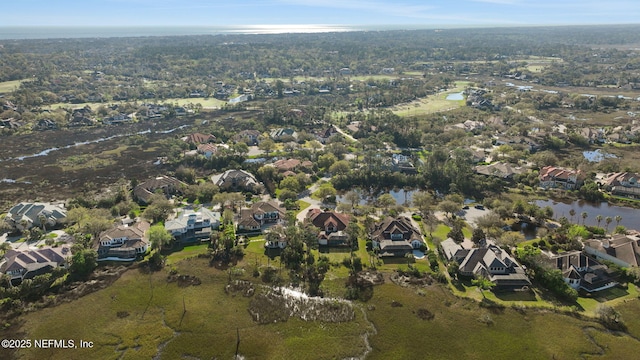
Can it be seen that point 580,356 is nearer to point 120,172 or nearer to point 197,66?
point 120,172

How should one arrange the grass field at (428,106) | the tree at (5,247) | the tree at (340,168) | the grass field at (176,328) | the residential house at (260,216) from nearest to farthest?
the grass field at (176,328) < the tree at (5,247) < the residential house at (260,216) < the tree at (340,168) < the grass field at (428,106)

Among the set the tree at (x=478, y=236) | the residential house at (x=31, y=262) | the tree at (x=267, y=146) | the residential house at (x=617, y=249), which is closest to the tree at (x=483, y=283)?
the tree at (x=478, y=236)

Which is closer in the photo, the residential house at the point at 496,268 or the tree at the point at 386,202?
the residential house at the point at 496,268

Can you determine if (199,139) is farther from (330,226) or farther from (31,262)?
(330,226)

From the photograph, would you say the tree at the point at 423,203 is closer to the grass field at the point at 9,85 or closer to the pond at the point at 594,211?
the pond at the point at 594,211

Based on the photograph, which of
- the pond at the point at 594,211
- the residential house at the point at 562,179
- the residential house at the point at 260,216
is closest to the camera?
the residential house at the point at 260,216

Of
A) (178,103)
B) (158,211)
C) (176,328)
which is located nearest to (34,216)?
(158,211)

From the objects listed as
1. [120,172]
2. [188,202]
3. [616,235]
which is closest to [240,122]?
[120,172]
